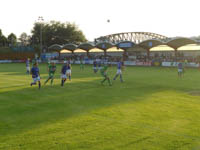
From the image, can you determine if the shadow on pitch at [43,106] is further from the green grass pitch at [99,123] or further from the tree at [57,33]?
the tree at [57,33]

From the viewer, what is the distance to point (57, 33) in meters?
96.6

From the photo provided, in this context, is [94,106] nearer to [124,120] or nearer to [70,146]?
[124,120]

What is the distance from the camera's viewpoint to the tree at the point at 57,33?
96125mm

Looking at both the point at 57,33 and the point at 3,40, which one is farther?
the point at 3,40

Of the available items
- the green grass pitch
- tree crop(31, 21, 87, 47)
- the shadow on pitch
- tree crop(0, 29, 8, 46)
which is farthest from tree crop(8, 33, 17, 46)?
the green grass pitch

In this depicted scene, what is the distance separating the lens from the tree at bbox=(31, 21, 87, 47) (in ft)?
315

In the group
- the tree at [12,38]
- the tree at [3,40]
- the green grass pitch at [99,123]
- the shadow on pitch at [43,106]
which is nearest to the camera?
the green grass pitch at [99,123]

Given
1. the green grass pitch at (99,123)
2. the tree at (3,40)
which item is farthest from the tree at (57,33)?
the green grass pitch at (99,123)

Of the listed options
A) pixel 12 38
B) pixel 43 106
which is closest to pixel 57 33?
pixel 12 38

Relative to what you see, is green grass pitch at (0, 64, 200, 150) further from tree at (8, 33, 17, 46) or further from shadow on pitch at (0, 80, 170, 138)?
tree at (8, 33, 17, 46)

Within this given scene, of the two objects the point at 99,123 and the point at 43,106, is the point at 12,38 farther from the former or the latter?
the point at 99,123

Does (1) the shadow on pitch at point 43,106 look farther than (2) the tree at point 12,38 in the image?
No

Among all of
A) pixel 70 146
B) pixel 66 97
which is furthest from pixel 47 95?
pixel 70 146

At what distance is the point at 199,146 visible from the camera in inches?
255
